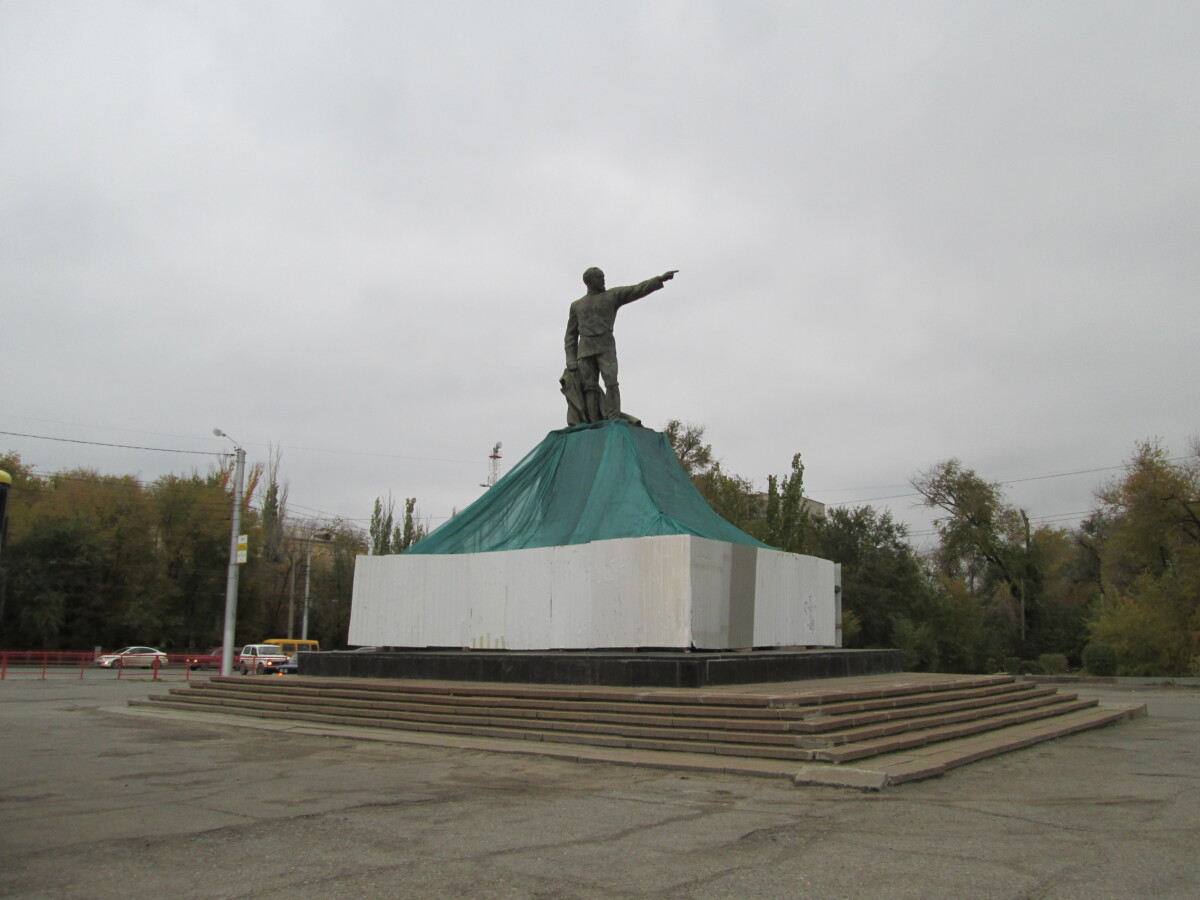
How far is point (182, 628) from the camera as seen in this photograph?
40188mm

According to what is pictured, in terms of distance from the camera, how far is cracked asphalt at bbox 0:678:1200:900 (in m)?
4.50

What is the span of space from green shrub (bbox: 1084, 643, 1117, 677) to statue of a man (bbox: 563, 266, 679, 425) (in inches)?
760

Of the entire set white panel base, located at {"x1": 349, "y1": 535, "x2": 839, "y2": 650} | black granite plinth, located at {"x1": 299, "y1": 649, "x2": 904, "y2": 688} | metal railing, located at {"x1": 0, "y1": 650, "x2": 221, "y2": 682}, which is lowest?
metal railing, located at {"x1": 0, "y1": 650, "x2": 221, "y2": 682}

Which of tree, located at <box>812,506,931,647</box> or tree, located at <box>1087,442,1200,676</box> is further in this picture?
tree, located at <box>812,506,931,647</box>

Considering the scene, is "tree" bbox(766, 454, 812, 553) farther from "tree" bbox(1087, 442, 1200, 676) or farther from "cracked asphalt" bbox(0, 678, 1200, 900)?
"cracked asphalt" bbox(0, 678, 1200, 900)

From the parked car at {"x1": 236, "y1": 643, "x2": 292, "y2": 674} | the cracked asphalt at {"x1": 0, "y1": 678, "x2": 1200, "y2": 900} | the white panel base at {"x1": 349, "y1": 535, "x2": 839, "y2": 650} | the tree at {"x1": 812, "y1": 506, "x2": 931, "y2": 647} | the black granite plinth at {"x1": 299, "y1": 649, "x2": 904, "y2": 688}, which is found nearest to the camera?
the cracked asphalt at {"x1": 0, "y1": 678, "x2": 1200, "y2": 900}

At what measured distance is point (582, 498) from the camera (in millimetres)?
15180

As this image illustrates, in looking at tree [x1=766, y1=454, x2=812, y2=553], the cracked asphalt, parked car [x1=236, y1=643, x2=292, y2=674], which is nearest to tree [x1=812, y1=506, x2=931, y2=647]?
tree [x1=766, y1=454, x2=812, y2=553]

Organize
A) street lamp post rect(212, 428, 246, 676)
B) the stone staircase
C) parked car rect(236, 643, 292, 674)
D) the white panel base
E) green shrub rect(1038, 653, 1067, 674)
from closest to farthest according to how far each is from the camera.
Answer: the stone staircase, the white panel base, street lamp post rect(212, 428, 246, 676), parked car rect(236, 643, 292, 674), green shrub rect(1038, 653, 1067, 674)

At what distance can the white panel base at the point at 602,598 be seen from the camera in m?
12.4

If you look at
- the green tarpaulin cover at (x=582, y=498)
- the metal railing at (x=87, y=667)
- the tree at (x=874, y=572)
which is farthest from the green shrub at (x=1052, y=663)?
the metal railing at (x=87, y=667)

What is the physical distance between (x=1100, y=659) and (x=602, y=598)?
68.3 feet

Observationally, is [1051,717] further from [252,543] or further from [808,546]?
[252,543]

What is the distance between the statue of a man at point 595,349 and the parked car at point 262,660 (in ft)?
53.8
